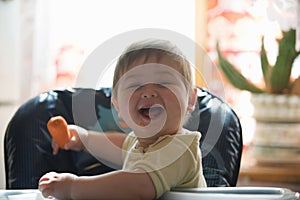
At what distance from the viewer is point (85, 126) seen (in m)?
1.29

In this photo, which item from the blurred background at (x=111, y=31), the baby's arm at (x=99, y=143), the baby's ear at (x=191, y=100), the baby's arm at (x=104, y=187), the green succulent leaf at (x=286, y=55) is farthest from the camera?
the blurred background at (x=111, y=31)

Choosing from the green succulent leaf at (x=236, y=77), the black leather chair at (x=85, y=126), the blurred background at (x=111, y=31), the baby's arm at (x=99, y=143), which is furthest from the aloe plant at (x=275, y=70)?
the baby's arm at (x=99, y=143)

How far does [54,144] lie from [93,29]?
915mm

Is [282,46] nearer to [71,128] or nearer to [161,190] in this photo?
[71,128]

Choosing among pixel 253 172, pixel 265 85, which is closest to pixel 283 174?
pixel 253 172

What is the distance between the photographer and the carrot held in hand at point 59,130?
116 cm

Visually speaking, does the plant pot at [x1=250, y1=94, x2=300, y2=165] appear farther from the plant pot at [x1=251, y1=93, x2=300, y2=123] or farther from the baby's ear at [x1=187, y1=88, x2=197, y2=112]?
the baby's ear at [x1=187, y1=88, x2=197, y2=112]

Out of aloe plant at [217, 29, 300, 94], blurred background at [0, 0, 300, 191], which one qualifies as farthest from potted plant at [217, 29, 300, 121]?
blurred background at [0, 0, 300, 191]

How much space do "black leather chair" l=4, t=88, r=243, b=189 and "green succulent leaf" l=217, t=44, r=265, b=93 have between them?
607 millimetres

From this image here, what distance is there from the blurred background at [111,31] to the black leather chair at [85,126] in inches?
28.6

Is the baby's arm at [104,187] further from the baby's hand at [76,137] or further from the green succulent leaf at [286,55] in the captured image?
the green succulent leaf at [286,55]

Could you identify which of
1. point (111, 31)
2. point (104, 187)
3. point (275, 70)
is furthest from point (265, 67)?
point (104, 187)

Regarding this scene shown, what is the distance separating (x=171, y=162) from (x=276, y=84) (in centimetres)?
114

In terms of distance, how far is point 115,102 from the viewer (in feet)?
3.58
